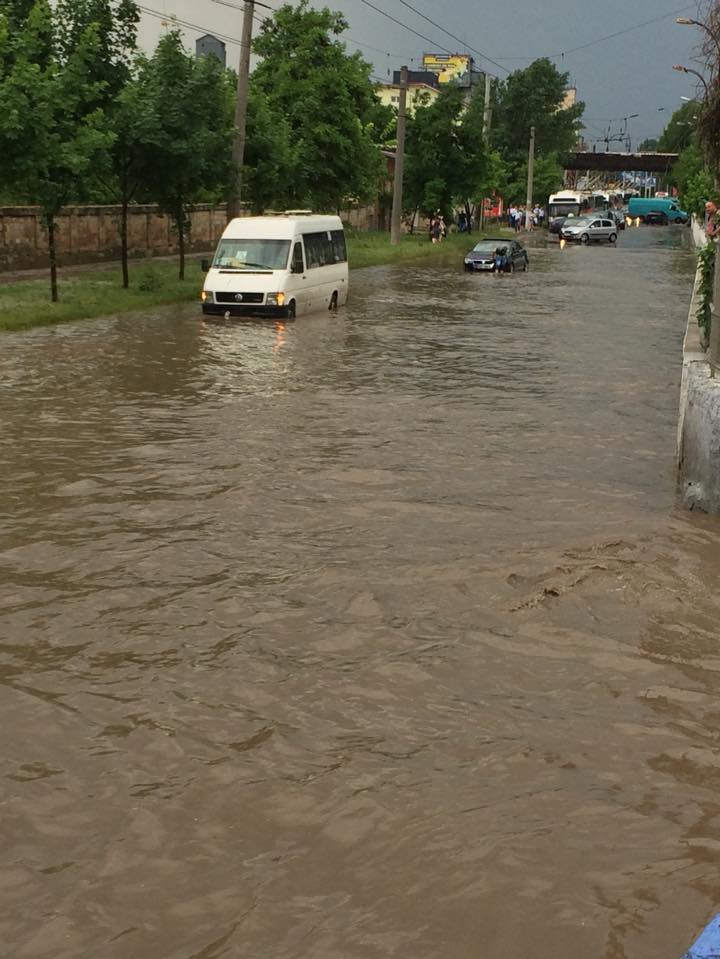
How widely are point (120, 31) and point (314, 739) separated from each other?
23.2 metres

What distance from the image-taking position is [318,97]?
41000 millimetres

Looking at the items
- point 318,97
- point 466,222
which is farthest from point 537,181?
point 318,97

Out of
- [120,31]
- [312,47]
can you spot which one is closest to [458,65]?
[312,47]

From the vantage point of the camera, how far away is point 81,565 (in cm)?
856

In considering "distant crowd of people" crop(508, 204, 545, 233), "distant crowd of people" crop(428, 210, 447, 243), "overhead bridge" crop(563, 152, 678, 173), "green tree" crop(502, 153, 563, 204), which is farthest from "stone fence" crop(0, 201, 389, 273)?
"overhead bridge" crop(563, 152, 678, 173)

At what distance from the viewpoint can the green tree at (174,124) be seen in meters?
26.0

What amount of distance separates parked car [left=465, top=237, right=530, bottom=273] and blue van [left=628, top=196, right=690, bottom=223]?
2744 inches

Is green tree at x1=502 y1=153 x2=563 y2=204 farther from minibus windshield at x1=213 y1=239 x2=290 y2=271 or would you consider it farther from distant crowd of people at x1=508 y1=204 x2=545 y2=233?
minibus windshield at x1=213 y1=239 x2=290 y2=271

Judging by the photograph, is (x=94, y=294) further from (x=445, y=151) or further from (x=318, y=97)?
(x=445, y=151)

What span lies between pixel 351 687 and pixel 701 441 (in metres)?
4.27

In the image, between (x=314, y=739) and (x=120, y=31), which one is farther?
(x=120, y=31)

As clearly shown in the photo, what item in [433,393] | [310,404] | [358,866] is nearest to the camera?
[358,866]

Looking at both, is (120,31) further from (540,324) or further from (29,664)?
(29,664)

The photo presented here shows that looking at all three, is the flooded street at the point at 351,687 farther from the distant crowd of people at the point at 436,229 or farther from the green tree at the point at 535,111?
the green tree at the point at 535,111
